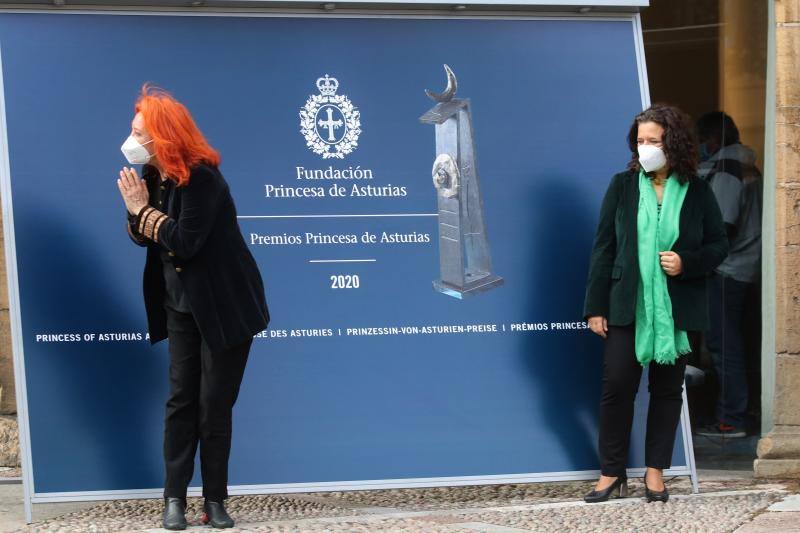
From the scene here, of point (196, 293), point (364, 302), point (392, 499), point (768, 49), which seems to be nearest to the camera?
point (196, 293)

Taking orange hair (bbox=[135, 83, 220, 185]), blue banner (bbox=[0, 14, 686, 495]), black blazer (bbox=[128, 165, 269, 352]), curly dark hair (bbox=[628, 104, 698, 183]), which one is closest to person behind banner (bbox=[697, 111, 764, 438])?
blue banner (bbox=[0, 14, 686, 495])

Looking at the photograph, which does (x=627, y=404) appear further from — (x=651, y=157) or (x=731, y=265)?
(x=731, y=265)

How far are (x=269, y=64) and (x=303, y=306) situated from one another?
1.06 m

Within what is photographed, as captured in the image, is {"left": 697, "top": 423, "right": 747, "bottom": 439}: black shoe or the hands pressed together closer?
the hands pressed together

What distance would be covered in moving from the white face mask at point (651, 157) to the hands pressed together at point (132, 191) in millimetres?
2110

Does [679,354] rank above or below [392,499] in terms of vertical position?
above

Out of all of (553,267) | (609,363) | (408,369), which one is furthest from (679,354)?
(408,369)

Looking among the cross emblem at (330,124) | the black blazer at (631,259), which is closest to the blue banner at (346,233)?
the cross emblem at (330,124)

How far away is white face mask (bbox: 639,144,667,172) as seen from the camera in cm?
541

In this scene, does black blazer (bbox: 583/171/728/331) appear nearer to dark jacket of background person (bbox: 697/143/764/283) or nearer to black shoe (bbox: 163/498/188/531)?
dark jacket of background person (bbox: 697/143/764/283)

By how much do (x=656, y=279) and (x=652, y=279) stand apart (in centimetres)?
2

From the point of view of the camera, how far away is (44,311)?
5.15m

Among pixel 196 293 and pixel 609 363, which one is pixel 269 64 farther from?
pixel 609 363

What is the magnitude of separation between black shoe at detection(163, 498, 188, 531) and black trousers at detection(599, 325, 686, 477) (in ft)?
6.06
